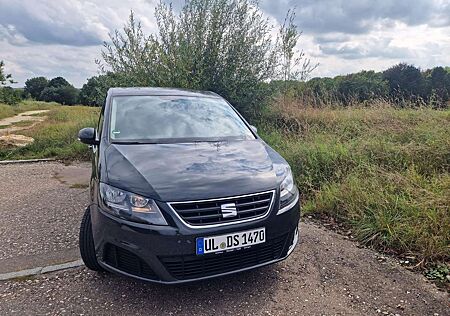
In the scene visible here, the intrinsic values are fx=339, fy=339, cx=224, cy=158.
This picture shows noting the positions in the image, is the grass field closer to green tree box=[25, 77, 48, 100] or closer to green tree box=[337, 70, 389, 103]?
green tree box=[337, 70, 389, 103]

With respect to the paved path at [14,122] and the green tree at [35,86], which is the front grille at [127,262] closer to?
the paved path at [14,122]

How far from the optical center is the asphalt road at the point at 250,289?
2.37 m

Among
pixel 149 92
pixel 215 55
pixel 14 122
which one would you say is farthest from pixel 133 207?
pixel 14 122

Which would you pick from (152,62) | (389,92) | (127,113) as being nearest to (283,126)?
(389,92)

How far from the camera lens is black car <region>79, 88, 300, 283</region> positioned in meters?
2.13

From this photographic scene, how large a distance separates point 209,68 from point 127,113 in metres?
4.93

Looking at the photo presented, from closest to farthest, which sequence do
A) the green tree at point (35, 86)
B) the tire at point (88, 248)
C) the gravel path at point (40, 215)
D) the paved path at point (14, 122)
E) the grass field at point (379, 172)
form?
the tire at point (88, 248), the gravel path at point (40, 215), the grass field at point (379, 172), the paved path at point (14, 122), the green tree at point (35, 86)

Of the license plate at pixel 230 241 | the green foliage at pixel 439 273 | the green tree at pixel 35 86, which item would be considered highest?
the green tree at pixel 35 86

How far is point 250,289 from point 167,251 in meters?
0.84

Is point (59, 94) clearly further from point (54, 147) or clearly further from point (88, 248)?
point (88, 248)

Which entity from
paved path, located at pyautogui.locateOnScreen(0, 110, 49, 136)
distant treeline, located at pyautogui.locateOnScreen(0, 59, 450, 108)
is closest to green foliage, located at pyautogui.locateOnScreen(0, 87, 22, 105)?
paved path, located at pyautogui.locateOnScreen(0, 110, 49, 136)

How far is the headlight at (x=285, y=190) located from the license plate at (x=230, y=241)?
24 cm

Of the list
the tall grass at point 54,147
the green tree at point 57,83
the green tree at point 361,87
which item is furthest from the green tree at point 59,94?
the green tree at point 361,87

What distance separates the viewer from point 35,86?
5494cm
